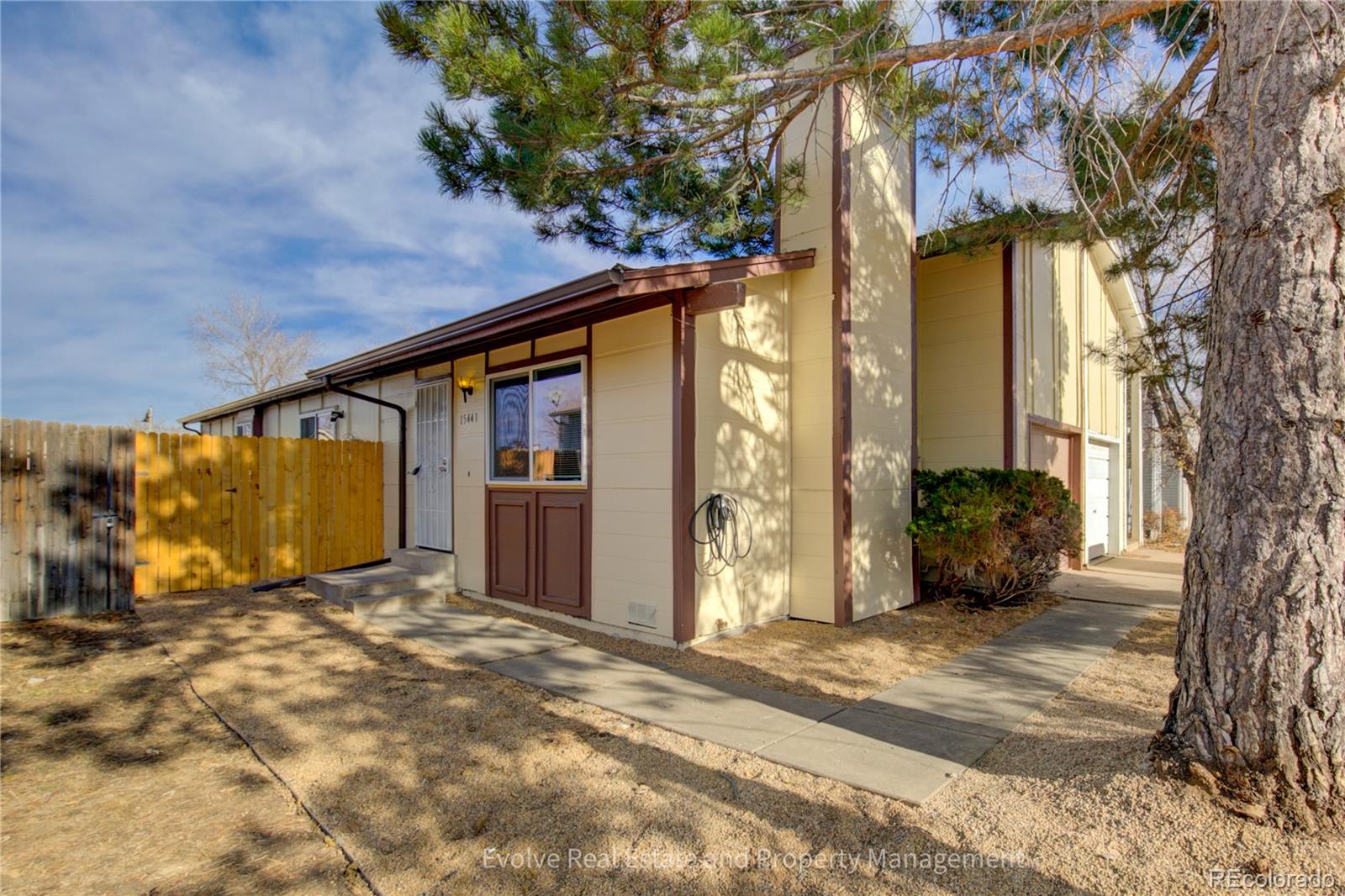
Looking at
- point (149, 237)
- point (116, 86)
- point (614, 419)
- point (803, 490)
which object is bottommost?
point (803, 490)

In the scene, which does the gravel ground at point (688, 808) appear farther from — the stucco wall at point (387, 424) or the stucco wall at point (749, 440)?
the stucco wall at point (387, 424)

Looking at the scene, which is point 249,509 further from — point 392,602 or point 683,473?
point 683,473

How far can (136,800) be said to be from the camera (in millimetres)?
2939

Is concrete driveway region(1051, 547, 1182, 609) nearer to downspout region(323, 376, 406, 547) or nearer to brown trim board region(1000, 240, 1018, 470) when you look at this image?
Result: brown trim board region(1000, 240, 1018, 470)

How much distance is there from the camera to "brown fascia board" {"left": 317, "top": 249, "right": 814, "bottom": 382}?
496 centimetres

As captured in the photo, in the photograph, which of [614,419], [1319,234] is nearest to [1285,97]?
[1319,234]

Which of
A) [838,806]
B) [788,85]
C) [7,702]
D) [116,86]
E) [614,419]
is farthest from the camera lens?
[116,86]

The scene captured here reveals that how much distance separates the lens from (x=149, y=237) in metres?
15.6

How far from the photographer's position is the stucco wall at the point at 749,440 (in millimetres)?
5699

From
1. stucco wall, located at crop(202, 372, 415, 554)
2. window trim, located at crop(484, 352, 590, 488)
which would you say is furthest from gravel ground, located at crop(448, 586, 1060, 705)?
stucco wall, located at crop(202, 372, 415, 554)

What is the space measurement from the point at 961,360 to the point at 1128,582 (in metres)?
3.81

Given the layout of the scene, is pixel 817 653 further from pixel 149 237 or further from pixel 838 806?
pixel 149 237

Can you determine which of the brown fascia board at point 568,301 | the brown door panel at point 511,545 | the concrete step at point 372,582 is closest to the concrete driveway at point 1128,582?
the brown fascia board at point 568,301

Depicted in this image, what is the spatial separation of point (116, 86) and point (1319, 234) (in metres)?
10.7
